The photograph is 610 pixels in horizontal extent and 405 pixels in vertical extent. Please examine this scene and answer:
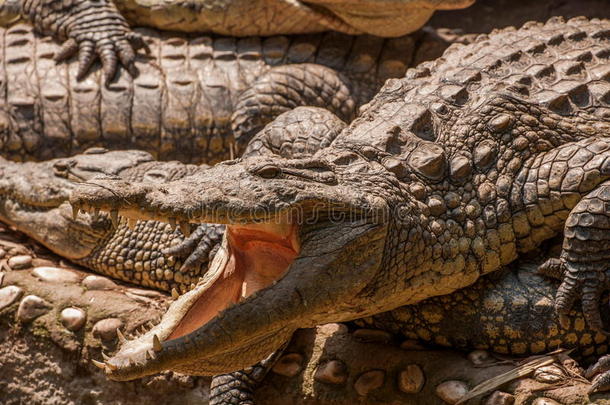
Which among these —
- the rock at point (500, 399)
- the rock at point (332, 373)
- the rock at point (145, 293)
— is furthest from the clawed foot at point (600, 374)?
the rock at point (145, 293)

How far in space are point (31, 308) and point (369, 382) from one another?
1514 mm

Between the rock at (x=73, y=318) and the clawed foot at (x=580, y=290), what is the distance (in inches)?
76.2

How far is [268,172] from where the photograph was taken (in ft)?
9.41

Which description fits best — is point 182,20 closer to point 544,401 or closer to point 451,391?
point 451,391

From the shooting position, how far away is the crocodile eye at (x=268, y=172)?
286 cm

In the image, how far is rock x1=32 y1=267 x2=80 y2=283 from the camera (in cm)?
395

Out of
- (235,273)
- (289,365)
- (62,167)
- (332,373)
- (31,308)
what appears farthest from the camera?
(62,167)

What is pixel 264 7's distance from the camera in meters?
5.30

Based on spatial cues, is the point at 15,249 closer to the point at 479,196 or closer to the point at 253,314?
the point at 253,314

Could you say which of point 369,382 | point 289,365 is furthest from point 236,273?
point 369,382

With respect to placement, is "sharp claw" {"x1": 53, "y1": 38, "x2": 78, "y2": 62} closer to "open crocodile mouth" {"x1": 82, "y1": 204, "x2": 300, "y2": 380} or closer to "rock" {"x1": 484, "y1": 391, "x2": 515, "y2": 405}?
"open crocodile mouth" {"x1": 82, "y1": 204, "x2": 300, "y2": 380}

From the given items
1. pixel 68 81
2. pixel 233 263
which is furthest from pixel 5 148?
pixel 233 263

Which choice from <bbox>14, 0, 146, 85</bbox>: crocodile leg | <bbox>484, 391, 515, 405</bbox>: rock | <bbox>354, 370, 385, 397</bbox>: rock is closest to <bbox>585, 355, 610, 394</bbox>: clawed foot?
<bbox>484, 391, 515, 405</bbox>: rock

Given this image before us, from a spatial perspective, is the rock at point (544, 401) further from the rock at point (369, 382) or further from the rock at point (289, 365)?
the rock at point (289, 365)
